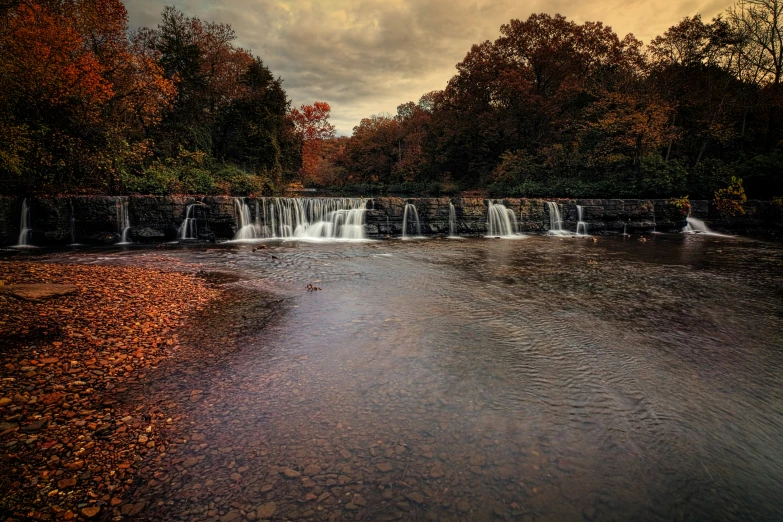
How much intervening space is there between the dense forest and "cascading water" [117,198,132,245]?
322cm

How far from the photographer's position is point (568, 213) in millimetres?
21031

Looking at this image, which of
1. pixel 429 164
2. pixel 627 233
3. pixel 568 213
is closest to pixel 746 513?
pixel 568 213

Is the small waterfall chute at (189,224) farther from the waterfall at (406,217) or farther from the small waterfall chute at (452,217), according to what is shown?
the small waterfall chute at (452,217)

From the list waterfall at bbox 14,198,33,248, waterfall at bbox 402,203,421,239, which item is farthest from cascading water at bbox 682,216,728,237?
waterfall at bbox 14,198,33,248

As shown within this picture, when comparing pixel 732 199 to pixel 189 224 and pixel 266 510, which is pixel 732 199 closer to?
pixel 266 510

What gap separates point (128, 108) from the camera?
20.0 m

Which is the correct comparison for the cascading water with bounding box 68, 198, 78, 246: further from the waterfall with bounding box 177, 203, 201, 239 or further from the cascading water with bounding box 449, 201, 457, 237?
the cascading water with bounding box 449, 201, 457, 237

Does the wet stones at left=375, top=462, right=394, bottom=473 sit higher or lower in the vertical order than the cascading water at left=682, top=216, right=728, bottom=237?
lower

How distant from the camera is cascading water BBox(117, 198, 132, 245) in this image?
15.5 m

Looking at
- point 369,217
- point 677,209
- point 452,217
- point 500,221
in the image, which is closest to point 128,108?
point 369,217

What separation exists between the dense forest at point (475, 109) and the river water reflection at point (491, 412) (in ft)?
51.4

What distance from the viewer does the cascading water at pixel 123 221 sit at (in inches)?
611

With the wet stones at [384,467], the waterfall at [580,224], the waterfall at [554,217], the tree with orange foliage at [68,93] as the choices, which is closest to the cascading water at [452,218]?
the waterfall at [554,217]

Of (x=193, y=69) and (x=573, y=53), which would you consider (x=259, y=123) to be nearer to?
(x=193, y=69)
